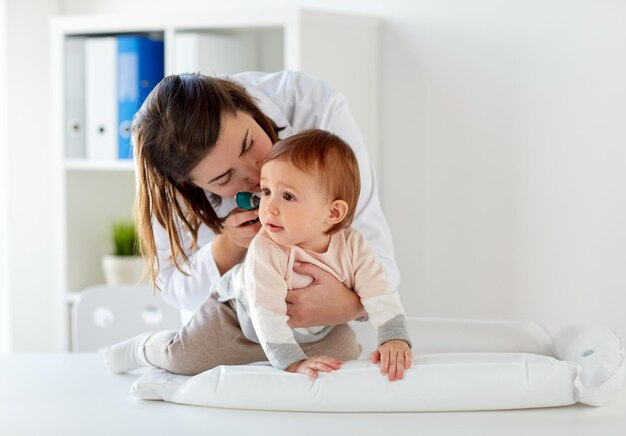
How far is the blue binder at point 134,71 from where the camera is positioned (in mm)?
2447

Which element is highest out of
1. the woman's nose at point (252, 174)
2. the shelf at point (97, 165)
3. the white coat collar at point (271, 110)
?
the white coat collar at point (271, 110)

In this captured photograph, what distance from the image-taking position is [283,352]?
4.12 feet

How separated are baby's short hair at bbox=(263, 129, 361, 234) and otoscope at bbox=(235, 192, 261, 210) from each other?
0.15 m

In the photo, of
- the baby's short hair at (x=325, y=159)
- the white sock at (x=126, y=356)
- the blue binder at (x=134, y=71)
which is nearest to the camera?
the baby's short hair at (x=325, y=159)

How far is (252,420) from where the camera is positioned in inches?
47.6

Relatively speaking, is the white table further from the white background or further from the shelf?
the shelf

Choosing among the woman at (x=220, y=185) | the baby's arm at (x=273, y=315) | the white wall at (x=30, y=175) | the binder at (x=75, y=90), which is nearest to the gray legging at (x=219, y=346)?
the woman at (x=220, y=185)

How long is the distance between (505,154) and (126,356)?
1157 millimetres

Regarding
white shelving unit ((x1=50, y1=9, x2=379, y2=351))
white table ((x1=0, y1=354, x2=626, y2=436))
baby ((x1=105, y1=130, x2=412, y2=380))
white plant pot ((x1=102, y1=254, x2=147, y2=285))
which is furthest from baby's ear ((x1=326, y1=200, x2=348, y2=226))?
white plant pot ((x1=102, y1=254, x2=147, y2=285))

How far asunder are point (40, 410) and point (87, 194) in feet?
4.63

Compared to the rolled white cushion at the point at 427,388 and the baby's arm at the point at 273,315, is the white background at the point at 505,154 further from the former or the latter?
the baby's arm at the point at 273,315

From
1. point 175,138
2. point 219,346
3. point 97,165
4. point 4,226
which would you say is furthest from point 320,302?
point 4,226

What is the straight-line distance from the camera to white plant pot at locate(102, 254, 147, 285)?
8.41ft

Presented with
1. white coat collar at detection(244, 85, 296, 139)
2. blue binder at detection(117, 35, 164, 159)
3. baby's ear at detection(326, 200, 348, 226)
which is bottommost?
baby's ear at detection(326, 200, 348, 226)
